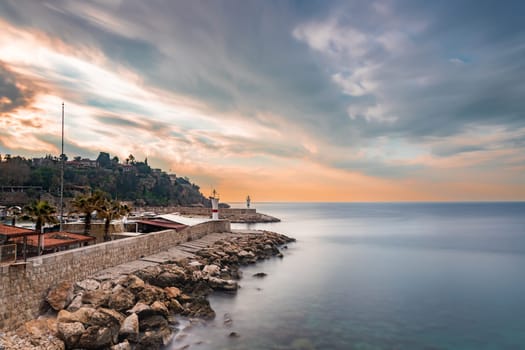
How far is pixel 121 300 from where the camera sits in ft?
46.7

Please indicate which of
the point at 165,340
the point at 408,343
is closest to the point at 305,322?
the point at 408,343

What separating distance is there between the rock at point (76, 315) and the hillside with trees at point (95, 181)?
8873 cm

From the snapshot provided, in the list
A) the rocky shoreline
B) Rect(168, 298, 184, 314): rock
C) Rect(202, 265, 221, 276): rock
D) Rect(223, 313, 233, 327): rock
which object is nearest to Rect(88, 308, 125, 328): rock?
the rocky shoreline

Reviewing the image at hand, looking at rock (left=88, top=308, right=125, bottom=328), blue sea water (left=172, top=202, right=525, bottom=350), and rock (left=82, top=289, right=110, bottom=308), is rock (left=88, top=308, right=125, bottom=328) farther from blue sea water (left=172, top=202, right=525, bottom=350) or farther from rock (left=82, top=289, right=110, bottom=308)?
blue sea water (left=172, top=202, right=525, bottom=350)

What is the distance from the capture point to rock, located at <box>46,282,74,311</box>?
1313 centimetres

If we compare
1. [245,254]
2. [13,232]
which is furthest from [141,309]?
[245,254]

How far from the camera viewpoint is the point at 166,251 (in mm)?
26078

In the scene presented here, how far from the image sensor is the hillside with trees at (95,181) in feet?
297

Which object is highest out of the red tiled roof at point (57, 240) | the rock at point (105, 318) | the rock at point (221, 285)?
the red tiled roof at point (57, 240)

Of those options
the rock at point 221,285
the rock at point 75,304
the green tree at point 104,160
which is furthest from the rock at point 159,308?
the green tree at point 104,160

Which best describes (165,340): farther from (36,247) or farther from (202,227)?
(202,227)

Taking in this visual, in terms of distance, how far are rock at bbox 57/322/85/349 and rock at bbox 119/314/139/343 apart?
1.50 metres

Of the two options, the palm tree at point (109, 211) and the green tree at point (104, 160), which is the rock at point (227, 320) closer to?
the palm tree at point (109, 211)

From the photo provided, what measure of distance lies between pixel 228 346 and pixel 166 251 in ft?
43.5
